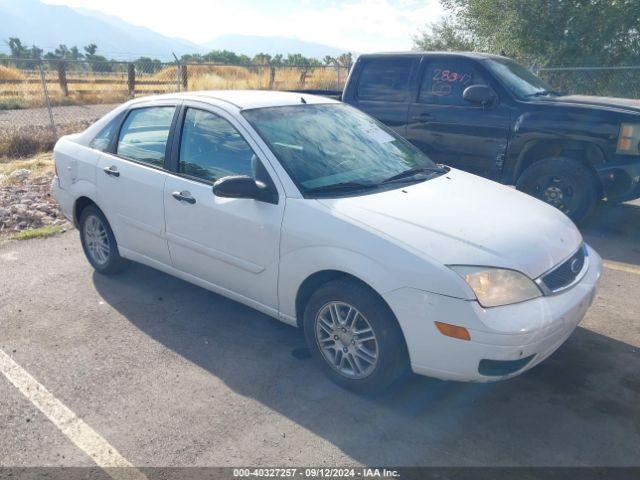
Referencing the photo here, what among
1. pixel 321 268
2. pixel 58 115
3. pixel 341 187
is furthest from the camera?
pixel 58 115

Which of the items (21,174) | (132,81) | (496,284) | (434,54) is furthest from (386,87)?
(132,81)

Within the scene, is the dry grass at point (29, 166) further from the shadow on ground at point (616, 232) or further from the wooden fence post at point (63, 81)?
the wooden fence post at point (63, 81)

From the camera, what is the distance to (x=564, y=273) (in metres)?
3.23

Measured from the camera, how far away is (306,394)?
11.1 feet

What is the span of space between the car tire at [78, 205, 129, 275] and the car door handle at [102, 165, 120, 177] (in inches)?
18.2

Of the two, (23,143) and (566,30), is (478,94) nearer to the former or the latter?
(23,143)

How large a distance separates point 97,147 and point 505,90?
15.1ft

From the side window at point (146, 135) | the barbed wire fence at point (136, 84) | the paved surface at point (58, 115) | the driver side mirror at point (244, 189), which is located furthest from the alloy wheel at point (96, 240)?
the paved surface at point (58, 115)

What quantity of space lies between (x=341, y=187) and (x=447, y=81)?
3.97 m

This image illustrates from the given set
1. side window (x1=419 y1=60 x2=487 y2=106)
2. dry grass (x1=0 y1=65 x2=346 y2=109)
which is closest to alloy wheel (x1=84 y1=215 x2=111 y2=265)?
side window (x1=419 y1=60 x2=487 y2=106)

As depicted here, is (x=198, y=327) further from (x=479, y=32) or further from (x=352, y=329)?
(x=479, y=32)

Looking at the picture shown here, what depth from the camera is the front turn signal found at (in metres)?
2.81

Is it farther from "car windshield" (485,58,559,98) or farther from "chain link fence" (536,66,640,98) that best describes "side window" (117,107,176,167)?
"chain link fence" (536,66,640,98)

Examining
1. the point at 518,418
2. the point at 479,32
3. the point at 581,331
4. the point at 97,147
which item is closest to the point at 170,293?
the point at 97,147
